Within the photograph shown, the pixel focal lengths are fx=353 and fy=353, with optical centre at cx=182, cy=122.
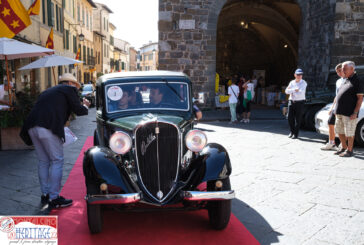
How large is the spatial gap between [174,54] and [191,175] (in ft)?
38.2

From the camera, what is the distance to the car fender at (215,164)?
329cm

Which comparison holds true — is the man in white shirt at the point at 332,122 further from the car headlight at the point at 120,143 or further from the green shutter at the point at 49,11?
the green shutter at the point at 49,11

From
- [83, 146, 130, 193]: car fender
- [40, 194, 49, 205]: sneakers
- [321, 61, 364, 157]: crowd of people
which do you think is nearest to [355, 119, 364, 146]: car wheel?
[321, 61, 364, 157]: crowd of people

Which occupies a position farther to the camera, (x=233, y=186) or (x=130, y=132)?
(x=233, y=186)

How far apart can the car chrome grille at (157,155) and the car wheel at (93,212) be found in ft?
1.46

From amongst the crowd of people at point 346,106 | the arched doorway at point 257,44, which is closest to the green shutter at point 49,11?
the arched doorway at point 257,44

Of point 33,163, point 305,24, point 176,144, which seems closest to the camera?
point 176,144

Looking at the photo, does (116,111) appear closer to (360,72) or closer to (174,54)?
(360,72)

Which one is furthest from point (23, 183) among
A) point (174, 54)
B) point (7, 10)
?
point (174, 54)

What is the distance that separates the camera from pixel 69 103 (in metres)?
4.09

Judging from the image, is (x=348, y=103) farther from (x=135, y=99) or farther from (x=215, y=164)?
(x=135, y=99)

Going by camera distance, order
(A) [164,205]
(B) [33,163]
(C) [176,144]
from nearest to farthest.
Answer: (A) [164,205] < (C) [176,144] < (B) [33,163]

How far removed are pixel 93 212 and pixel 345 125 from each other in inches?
194

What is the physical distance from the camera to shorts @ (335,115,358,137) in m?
6.27
